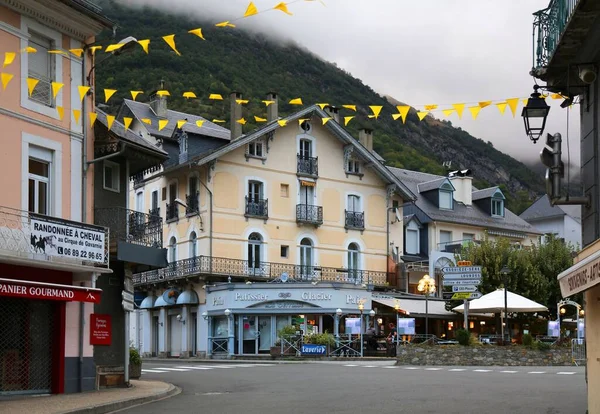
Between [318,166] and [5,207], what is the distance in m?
32.6

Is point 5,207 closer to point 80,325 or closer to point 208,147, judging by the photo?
point 80,325

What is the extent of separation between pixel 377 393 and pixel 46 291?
22.1 ft

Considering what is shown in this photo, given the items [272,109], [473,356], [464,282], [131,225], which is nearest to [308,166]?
[272,109]

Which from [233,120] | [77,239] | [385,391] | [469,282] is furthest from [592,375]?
[233,120]

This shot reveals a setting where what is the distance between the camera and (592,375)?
41.2 ft

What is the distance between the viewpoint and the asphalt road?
50.9ft

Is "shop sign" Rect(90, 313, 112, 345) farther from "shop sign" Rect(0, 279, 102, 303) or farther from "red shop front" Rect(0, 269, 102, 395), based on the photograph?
"shop sign" Rect(0, 279, 102, 303)

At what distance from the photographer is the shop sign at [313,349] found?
39.8m

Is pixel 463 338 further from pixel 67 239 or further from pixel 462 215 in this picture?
pixel 462 215

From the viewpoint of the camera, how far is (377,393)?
18438 millimetres

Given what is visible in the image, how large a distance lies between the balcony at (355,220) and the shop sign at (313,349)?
1211 cm

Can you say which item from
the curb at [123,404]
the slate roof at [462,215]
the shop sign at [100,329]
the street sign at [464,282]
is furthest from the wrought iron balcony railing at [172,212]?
the curb at [123,404]

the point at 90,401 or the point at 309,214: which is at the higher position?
the point at 309,214

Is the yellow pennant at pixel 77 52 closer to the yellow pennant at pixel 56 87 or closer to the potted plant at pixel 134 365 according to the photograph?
the yellow pennant at pixel 56 87
